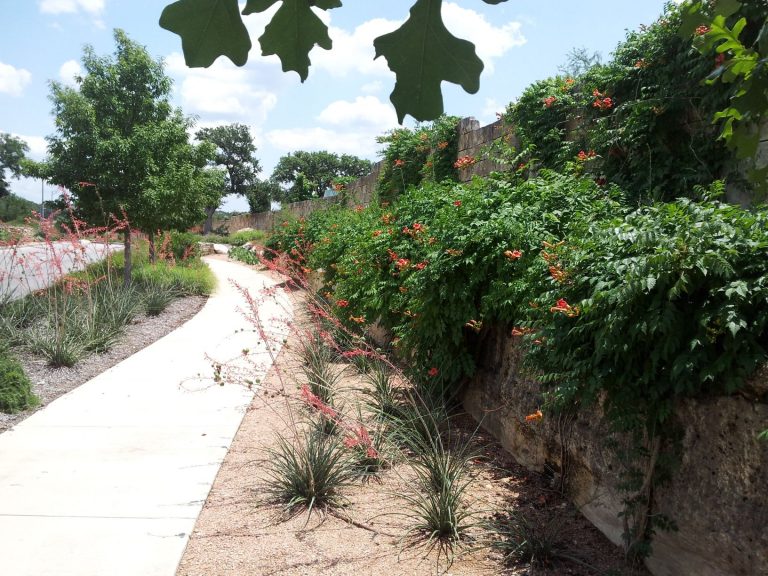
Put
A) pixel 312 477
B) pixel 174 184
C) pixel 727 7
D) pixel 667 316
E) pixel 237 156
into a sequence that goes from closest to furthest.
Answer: pixel 727 7, pixel 667 316, pixel 312 477, pixel 174 184, pixel 237 156

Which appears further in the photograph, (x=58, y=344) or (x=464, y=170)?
(x=464, y=170)

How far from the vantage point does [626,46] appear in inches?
234

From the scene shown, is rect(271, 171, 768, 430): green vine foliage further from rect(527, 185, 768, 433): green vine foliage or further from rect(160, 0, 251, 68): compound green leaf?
rect(160, 0, 251, 68): compound green leaf

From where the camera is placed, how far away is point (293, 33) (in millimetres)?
1044

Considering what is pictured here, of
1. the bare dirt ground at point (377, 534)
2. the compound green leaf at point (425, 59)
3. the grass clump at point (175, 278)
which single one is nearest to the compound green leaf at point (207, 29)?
the compound green leaf at point (425, 59)

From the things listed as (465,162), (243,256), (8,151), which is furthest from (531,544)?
(8,151)

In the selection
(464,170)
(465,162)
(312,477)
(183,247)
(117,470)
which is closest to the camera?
(312,477)

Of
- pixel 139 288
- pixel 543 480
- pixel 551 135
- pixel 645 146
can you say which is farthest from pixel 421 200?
pixel 139 288

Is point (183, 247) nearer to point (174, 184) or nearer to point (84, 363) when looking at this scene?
point (174, 184)

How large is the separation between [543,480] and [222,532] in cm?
211

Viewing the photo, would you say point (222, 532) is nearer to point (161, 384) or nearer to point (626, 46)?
point (161, 384)

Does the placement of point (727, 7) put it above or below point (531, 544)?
above

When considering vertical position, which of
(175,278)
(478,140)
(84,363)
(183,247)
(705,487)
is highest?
(478,140)

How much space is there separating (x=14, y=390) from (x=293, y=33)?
19.9 feet
